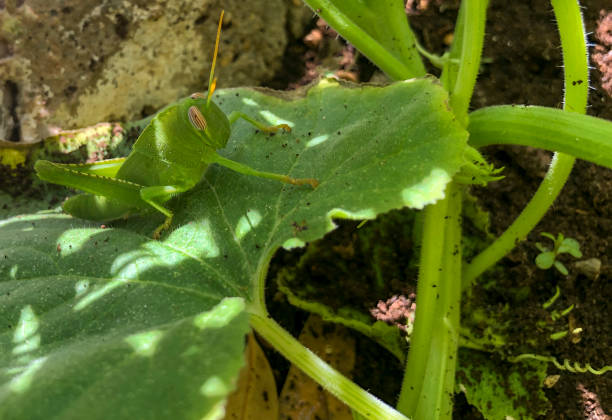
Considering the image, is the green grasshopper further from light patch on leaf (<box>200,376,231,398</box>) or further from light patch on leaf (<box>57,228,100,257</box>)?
light patch on leaf (<box>200,376,231,398</box>)

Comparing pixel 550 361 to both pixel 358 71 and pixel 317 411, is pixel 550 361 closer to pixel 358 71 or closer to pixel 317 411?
pixel 317 411

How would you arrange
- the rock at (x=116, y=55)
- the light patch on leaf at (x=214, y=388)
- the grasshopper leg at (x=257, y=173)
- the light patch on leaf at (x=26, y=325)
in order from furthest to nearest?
the rock at (x=116, y=55), the grasshopper leg at (x=257, y=173), the light patch on leaf at (x=26, y=325), the light patch on leaf at (x=214, y=388)

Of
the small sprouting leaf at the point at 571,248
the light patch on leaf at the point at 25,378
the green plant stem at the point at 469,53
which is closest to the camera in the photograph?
the light patch on leaf at the point at 25,378

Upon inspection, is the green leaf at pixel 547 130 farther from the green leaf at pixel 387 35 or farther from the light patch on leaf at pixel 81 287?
the light patch on leaf at pixel 81 287

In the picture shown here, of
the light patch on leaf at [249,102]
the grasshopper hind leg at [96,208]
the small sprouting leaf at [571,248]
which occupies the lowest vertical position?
the small sprouting leaf at [571,248]

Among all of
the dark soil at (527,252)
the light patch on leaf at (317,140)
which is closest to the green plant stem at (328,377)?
the light patch on leaf at (317,140)

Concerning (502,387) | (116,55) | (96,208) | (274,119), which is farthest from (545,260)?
(116,55)

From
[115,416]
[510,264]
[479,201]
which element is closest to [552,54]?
[479,201]

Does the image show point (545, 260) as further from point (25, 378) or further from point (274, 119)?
point (25, 378)
